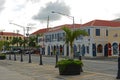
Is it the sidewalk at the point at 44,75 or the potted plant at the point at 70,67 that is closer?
the sidewalk at the point at 44,75

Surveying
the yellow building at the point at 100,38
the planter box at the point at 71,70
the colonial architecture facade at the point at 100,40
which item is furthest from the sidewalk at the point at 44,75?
the yellow building at the point at 100,38

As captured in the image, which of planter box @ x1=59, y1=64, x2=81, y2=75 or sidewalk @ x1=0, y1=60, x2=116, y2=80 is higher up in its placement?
planter box @ x1=59, y1=64, x2=81, y2=75

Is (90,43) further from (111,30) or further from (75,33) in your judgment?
(75,33)

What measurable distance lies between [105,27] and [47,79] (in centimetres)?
5427

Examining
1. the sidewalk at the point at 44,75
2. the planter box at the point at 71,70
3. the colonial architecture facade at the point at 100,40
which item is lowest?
the sidewalk at the point at 44,75

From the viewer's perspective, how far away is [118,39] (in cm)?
7119

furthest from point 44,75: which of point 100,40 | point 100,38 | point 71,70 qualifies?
point 100,40

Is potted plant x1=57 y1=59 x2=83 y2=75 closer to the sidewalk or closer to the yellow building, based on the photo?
the sidewalk

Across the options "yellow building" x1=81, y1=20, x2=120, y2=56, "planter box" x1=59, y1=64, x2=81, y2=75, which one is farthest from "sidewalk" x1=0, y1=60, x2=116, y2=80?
"yellow building" x1=81, y1=20, x2=120, y2=56

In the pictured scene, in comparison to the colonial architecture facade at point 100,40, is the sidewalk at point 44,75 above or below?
below

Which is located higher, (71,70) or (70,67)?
(70,67)

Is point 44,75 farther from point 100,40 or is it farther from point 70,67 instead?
point 100,40

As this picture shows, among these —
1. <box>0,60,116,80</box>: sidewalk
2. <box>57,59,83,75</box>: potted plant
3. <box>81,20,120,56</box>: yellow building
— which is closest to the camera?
<box>0,60,116,80</box>: sidewalk

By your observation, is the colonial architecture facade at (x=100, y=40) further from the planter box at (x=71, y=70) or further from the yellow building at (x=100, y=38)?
the planter box at (x=71, y=70)
